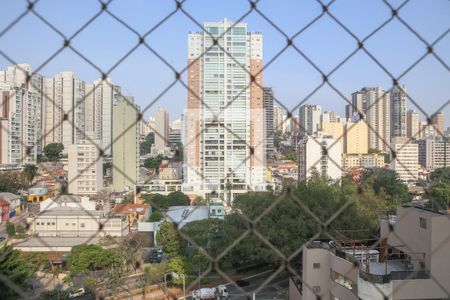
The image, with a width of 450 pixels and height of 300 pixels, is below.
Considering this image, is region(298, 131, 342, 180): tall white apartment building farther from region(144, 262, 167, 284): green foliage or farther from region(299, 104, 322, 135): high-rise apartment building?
region(144, 262, 167, 284): green foliage

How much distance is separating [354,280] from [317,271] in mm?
785

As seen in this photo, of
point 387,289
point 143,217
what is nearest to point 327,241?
point 387,289

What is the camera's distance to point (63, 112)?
2.25 ft

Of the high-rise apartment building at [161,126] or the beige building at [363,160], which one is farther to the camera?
the beige building at [363,160]

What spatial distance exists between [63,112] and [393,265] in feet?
10.7

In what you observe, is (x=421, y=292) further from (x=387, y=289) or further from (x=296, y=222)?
(x=296, y=222)

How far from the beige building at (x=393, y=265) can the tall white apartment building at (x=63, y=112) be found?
169 cm

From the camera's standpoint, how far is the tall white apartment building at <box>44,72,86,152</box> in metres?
0.69

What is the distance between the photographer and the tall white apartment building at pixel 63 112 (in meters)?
0.69

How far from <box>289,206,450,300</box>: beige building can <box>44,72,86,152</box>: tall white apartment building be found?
5.54 feet

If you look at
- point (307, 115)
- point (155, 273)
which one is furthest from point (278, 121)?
point (155, 273)

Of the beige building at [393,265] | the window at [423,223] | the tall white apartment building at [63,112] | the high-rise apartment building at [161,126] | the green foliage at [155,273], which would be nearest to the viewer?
the tall white apartment building at [63,112]

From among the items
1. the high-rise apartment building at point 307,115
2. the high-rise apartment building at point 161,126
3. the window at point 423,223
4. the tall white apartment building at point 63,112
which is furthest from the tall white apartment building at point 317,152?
the window at point 423,223

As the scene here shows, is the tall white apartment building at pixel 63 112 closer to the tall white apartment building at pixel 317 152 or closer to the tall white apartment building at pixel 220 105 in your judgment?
the tall white apartment building at pixel 220 105
